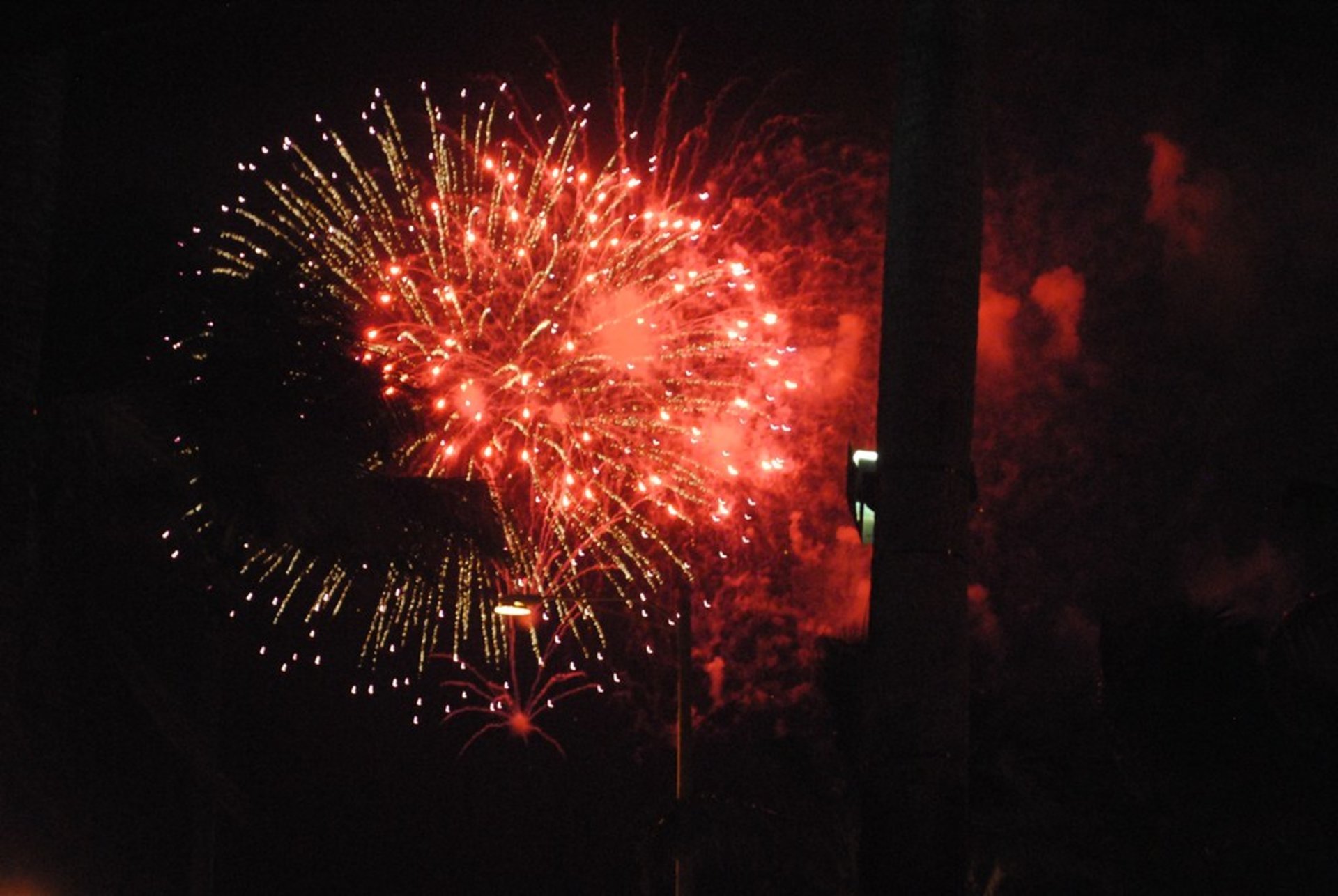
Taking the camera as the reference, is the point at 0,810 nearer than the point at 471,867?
Yes

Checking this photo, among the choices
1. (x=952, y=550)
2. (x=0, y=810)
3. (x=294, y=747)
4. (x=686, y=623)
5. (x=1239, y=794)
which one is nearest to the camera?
(x=952, y=550)

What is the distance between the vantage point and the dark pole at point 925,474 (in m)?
4.38

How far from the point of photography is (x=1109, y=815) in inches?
612

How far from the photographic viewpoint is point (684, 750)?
50.3ft

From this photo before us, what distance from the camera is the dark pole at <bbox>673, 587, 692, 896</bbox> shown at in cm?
1481

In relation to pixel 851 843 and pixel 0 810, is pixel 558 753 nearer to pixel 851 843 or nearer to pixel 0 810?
pixel 851 843

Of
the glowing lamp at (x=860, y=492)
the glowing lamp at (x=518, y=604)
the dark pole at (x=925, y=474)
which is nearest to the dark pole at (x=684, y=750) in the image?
the glowing lamp at (x=518, y=604)

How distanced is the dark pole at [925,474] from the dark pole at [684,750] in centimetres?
1027

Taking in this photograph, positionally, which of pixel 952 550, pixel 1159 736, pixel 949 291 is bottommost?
pixel 1159 736

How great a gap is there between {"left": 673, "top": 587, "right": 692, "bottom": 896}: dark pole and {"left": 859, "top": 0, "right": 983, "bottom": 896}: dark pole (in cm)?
1027

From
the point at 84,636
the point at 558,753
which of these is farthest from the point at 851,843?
the point at 558,753

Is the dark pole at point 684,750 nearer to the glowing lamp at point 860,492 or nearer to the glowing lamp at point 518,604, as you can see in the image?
the glowing lamp at point 518,604

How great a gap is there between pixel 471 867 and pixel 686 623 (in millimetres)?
18026

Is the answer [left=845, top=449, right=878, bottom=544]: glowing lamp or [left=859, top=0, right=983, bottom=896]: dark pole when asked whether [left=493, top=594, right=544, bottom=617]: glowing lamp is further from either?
[left=859, top=0, right=983, bottom=896]: dark pole
